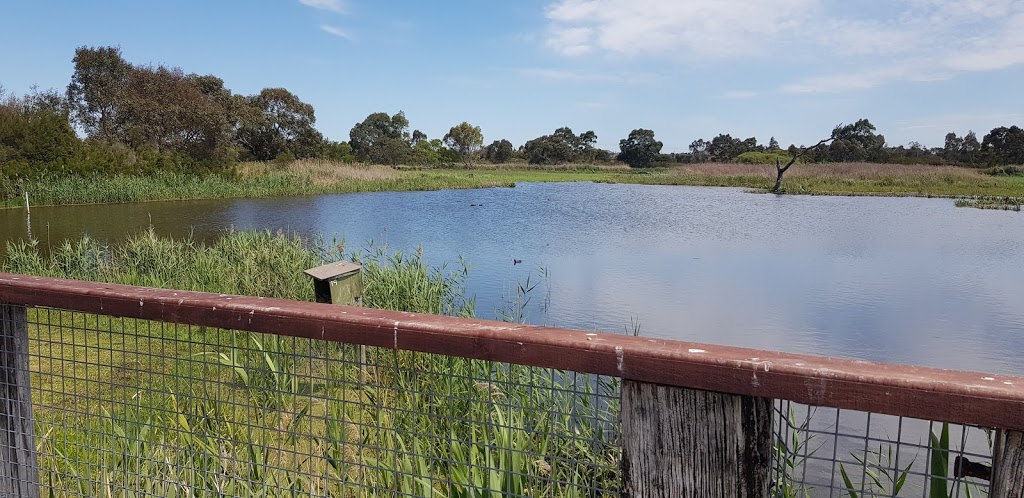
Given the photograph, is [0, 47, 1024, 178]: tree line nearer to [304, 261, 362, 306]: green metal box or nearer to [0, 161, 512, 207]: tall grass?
[0, 161, 512, 207]: tall grass

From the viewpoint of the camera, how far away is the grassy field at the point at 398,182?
71.8 feet

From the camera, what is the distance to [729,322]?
8055 mm

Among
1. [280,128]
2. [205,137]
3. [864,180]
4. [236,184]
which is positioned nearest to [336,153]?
[280,128]

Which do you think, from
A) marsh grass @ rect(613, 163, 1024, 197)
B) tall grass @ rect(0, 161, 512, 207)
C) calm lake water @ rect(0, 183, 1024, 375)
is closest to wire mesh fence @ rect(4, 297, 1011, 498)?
calm lake water @ rect(0, 183, 1024, 375)

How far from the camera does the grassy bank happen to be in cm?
195

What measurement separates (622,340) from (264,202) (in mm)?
23568

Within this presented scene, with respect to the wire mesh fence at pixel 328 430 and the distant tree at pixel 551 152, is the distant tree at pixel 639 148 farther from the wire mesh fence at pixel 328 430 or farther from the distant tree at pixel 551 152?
the wire mesh fence at pixel 328 430

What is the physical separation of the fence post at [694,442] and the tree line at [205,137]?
80.8ft

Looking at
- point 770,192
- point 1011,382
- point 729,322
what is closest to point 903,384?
point 1011,382

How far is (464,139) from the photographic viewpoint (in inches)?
2761

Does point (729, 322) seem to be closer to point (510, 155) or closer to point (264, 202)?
point (264, 202)

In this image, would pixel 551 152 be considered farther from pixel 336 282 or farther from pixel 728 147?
pixel 336 282

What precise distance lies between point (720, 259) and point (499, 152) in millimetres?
62169

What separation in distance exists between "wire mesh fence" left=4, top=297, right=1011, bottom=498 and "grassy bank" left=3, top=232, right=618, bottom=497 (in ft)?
0.07
